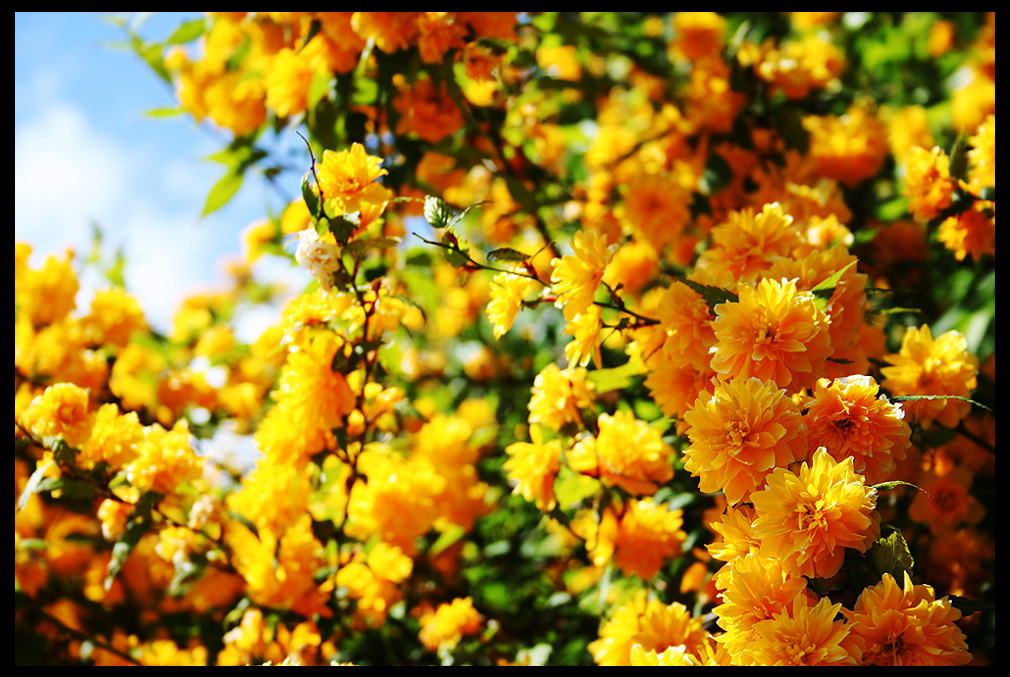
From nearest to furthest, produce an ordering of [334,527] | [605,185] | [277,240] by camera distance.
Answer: [334,527] < [277,240] < [605,185]

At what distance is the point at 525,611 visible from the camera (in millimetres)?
2135

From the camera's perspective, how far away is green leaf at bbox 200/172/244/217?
1.96m

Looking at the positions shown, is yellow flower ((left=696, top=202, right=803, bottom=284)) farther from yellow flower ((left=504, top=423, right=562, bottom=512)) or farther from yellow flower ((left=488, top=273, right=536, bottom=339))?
yellow flower ((left=504, top=423, right=562, bottom=512))

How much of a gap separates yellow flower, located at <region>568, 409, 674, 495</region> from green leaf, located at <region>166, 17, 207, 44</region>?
5.73 feet

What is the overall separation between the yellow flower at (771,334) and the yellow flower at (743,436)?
0.07 meters

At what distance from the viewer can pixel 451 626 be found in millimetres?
1684

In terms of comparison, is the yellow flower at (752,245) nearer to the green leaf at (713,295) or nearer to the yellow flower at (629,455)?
the green leaf at (713,295)

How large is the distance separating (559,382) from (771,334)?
0.47 metres

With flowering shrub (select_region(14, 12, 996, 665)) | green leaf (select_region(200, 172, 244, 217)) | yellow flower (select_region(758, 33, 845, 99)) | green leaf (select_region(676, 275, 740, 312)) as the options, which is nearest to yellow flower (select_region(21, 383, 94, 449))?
flowering shrub (select_region(14, 12, 996, 665))

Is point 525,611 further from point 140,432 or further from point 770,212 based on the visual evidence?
point 770,212

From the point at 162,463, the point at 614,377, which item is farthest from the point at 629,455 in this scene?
the point at 162,463

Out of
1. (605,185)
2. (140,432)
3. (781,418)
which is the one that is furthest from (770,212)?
(140,432)
